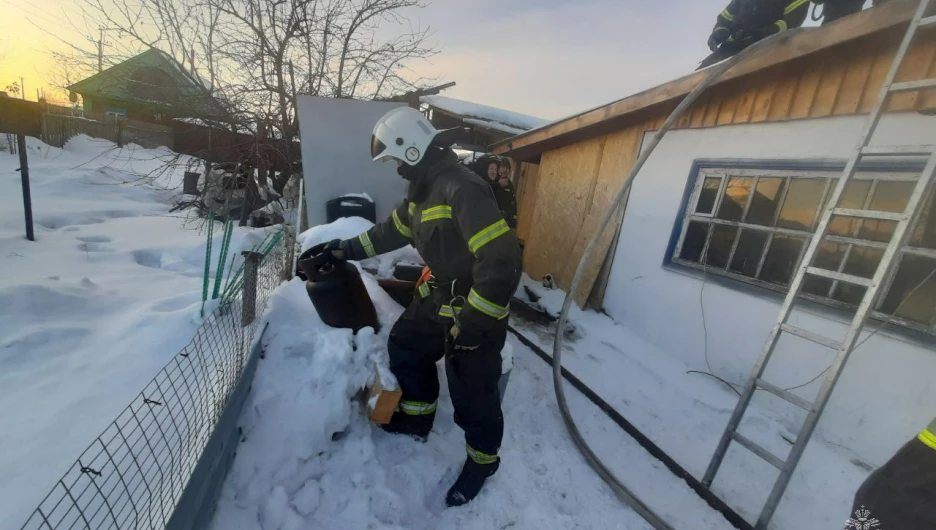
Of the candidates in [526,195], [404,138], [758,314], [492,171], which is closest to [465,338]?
[404,138]

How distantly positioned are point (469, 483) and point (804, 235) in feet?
11.7

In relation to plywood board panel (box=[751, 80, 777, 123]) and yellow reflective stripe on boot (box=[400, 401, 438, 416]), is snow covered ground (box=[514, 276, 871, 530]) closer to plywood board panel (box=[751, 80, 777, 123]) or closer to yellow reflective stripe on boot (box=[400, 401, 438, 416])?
yellow reflective stripe on boot (box=[400, 401, 438, 416])

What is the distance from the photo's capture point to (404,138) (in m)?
2.25

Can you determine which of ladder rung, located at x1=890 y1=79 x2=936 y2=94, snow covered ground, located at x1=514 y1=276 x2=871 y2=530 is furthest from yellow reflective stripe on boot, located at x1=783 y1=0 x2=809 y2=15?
snow covered ground, located at x1=514 y1=276 x2=871 y2=530

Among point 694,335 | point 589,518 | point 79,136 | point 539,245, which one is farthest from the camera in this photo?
point 79,136

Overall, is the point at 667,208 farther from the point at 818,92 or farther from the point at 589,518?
the point at 589,518

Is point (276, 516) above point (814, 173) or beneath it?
beneath

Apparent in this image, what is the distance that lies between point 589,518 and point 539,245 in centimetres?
522

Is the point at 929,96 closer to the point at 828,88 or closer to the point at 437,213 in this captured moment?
the point at 828,88

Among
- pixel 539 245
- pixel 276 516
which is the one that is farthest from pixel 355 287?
pixel 539 245

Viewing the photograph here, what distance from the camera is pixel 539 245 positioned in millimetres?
7082

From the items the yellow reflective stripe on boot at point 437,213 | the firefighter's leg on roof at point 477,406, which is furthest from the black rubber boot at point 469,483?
the yellow reflective stripe on boot at point 437,213

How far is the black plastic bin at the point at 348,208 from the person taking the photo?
645 cm

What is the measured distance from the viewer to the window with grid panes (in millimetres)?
2717
